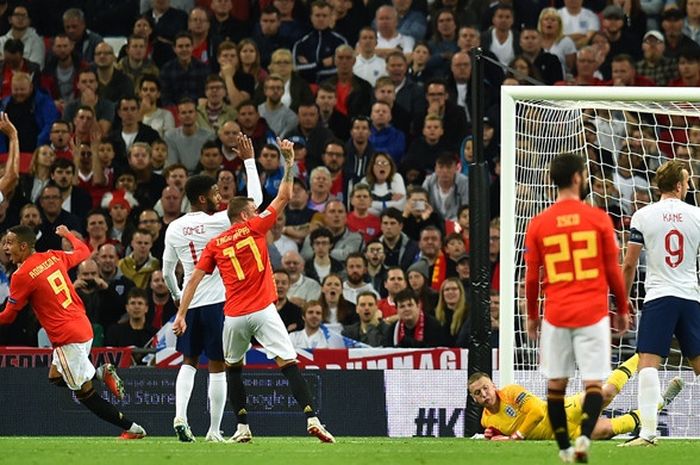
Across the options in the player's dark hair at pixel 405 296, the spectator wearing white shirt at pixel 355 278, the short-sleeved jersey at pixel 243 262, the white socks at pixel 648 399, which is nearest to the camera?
the white socks at pixel 648 399

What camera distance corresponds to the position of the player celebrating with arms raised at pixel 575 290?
9289mm

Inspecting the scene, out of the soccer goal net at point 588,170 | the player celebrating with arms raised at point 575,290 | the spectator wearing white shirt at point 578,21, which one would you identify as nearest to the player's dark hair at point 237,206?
the soccer goal net at point 588,170

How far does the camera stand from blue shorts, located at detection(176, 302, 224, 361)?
512 inches

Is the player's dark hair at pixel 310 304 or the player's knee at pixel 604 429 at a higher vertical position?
the player's dark hair at pixel 310 304

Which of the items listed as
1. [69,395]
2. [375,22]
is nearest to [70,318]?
[69,395]

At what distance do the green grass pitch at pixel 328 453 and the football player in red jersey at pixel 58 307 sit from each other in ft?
1.65

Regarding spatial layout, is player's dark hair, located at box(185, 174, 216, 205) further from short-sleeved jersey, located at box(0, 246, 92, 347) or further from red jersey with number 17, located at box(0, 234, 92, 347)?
short-sleeved jersey, located at box(0, 246, 92, 347)

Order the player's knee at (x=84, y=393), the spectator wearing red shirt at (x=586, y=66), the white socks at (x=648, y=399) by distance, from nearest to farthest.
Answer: the white socks at (x=648, y=399) → the player's knee at (x=84, y=393) → the spectator wearing red shirt at (x=586, y=66)

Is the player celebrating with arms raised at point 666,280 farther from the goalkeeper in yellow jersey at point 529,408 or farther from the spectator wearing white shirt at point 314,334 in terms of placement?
the spectator wearing white shirt at point 314,334

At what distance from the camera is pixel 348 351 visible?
15773 mm

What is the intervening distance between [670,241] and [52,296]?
5.42 meters

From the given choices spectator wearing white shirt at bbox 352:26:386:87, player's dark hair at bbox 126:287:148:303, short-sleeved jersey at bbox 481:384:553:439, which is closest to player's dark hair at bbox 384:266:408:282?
player's dark hair at bbox 126:287:148:303

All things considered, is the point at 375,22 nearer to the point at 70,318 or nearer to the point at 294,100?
the point at 294,100

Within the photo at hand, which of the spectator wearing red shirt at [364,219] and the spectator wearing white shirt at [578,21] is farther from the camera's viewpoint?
the spectator wearing white shirt at [578,21]
